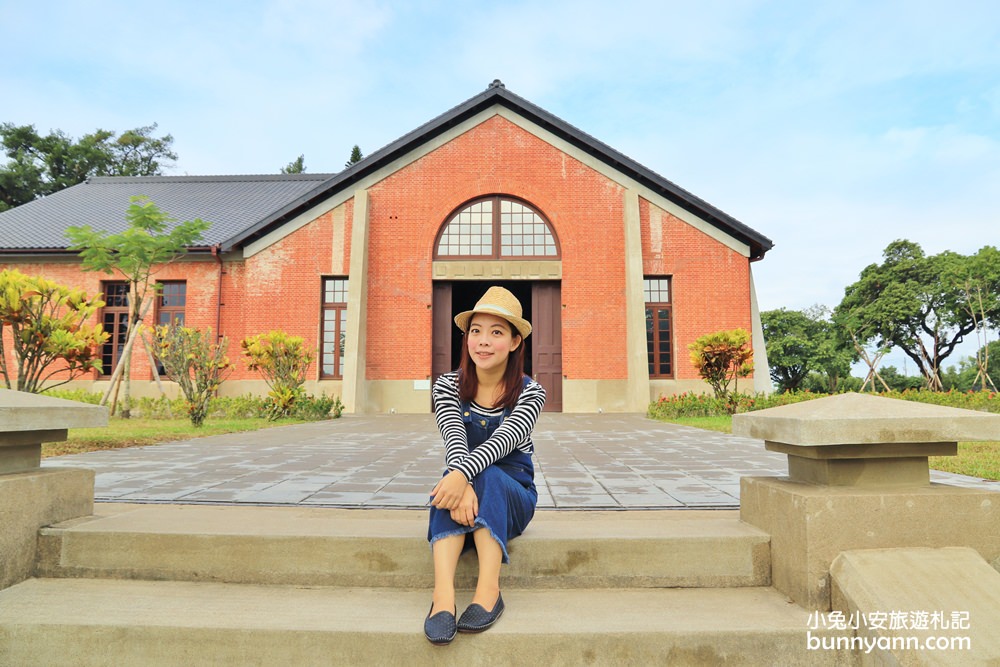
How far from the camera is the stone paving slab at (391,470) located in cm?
352

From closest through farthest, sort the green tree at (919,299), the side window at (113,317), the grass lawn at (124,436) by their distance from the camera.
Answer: the grass lawn at (124,436), the side window at (113,317), the green tree at (919,299)

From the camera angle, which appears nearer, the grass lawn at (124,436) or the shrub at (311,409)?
the grass lawn at (124,436)

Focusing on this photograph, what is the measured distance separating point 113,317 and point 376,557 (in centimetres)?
1781

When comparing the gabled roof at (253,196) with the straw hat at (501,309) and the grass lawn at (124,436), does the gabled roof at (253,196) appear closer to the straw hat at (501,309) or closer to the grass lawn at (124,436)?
the grass lawn at (124,436)

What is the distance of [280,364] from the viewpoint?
12.0 metres

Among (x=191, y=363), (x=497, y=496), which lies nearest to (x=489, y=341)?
(x=497, y=496)

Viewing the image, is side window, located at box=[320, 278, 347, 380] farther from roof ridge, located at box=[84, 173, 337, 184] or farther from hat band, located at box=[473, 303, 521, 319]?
hat band, located at box=[473, 303, 521, 319]

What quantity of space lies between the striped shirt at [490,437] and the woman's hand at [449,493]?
2.3 inches

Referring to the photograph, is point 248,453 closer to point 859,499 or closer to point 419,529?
point 419,529

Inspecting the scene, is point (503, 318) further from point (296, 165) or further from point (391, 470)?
point (296, 165)

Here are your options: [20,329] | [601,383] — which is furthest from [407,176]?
[20,329]

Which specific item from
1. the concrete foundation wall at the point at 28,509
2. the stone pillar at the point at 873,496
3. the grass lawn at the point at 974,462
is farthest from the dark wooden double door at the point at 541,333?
the stone pillar at the point at 873,496

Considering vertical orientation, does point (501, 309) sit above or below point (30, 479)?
above

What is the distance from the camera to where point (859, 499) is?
2178mm
